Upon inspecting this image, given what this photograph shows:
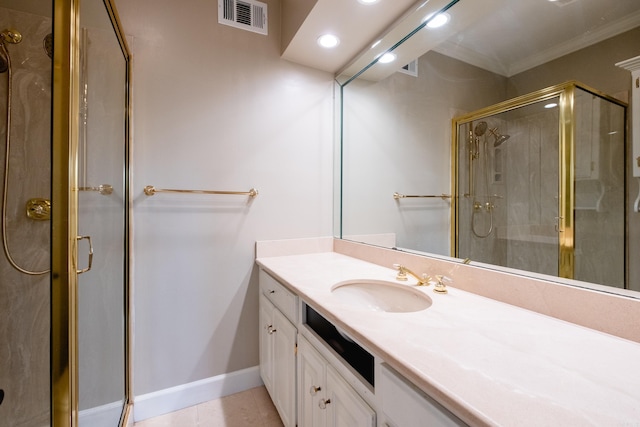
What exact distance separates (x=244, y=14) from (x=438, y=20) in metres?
1.09

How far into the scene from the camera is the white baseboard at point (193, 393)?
1.43 meters

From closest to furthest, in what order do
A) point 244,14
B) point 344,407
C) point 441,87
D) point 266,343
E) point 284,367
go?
point 344,407
point 284,367
point 441,87
point 266,343
point 244,14

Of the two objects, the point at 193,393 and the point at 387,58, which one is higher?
the point at 387,58

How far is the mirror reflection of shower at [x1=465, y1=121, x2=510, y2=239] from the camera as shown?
1.19 m

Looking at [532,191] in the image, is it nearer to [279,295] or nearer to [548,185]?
[548,185]

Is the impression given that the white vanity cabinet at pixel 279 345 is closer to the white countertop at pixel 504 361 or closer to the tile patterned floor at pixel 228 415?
the tile patterned floor at pixel 228 415

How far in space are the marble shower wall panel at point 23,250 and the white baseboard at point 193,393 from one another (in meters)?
0.50

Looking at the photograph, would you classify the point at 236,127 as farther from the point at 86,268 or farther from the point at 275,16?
the point at 86,268

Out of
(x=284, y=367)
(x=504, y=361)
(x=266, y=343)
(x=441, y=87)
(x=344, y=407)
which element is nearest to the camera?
(x=504, y=361)

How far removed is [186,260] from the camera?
1.51 m

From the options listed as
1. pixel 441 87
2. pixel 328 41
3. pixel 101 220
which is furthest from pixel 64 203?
pixel 441 87

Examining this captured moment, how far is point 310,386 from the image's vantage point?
101 centimetres

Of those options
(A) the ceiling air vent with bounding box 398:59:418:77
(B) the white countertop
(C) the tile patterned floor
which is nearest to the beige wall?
(C) the tile patterned floor

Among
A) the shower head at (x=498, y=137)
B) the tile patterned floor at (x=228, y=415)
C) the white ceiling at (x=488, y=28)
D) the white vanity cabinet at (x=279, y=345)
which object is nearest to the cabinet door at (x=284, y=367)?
the white vanity cabinet at (x=279, y=345)
